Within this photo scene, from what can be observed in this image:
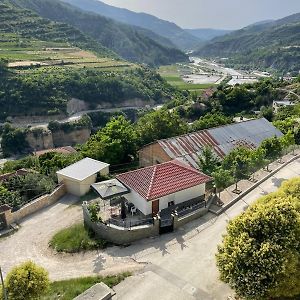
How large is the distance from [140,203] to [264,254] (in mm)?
9179

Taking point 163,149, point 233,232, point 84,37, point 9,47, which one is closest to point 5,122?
point 9,47

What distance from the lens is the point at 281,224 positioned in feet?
44.7

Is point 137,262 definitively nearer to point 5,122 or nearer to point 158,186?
point 158,186

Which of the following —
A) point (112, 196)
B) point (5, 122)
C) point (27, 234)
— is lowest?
point (5, 122)

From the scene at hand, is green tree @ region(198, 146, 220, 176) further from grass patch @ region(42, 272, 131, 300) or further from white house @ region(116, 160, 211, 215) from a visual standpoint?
grass patch @ region(42, 272, 131, 300)

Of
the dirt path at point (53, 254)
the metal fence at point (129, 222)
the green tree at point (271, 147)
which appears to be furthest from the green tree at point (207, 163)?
the dirt path at point (53, 254)

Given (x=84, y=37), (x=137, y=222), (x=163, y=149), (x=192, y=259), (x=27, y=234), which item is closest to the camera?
(x=192, y=259)

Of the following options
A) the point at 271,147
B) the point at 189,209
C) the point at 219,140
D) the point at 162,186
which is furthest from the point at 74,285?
the point at 271,147

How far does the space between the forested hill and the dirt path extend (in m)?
114

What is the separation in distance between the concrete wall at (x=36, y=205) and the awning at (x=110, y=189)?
4.97 m

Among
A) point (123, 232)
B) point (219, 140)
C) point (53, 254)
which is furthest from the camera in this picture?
point (219, 140)

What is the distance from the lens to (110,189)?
21.3 metres

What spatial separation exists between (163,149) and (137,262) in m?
11.4

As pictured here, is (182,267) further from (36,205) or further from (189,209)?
(36,205)
